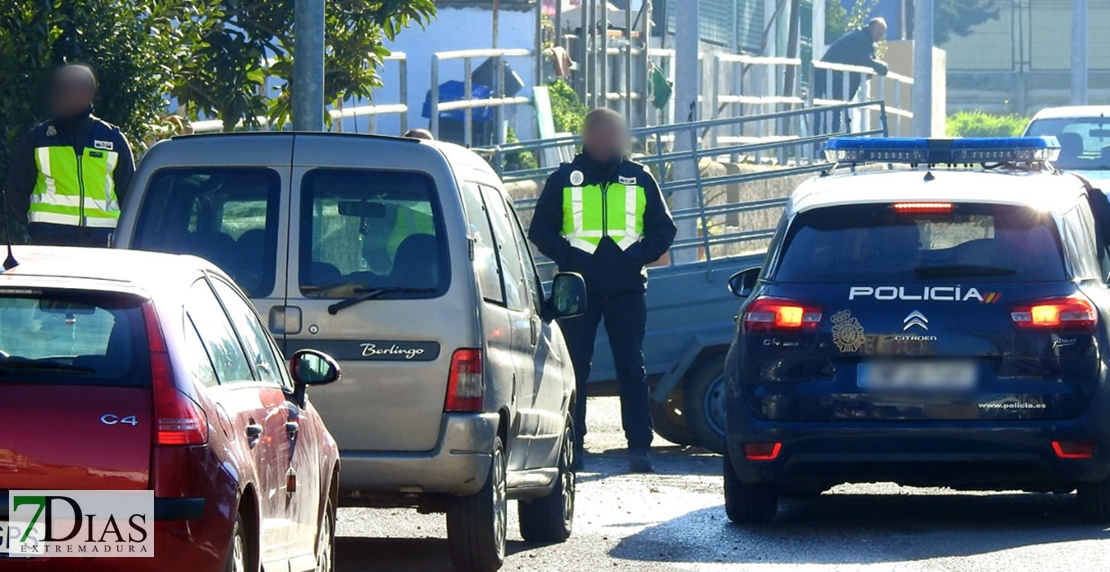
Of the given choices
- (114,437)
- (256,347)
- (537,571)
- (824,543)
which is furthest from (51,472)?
(824,543)

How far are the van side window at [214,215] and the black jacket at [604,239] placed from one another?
4.26 metres

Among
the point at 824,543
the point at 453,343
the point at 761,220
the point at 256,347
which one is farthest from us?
the point at 761,220

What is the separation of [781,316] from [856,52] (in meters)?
21.4

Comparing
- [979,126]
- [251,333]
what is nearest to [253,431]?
[251,333]

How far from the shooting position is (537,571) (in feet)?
28.6

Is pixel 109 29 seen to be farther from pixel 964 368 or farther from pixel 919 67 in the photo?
pixel 919 67

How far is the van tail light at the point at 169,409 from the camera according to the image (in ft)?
17.3

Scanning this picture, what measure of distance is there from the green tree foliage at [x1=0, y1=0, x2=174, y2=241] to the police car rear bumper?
14.7 ft

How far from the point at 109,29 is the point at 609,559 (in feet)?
15.3

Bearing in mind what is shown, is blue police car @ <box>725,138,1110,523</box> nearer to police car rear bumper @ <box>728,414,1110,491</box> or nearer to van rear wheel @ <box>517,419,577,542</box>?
police car rear bumper @ <box>728,414,1110,491</box>

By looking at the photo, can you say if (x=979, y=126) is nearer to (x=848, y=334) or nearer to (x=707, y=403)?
(x=707, y=403)

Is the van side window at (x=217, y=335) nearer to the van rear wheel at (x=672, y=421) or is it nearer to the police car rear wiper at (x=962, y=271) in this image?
the police car rear wiper at (x=962, y=271)

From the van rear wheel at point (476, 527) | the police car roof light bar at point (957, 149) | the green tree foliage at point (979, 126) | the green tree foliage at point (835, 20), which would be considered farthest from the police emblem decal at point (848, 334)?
the green tree foliage at point (835, 20)

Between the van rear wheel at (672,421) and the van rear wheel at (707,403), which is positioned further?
the van rear wheel at (672,421)
